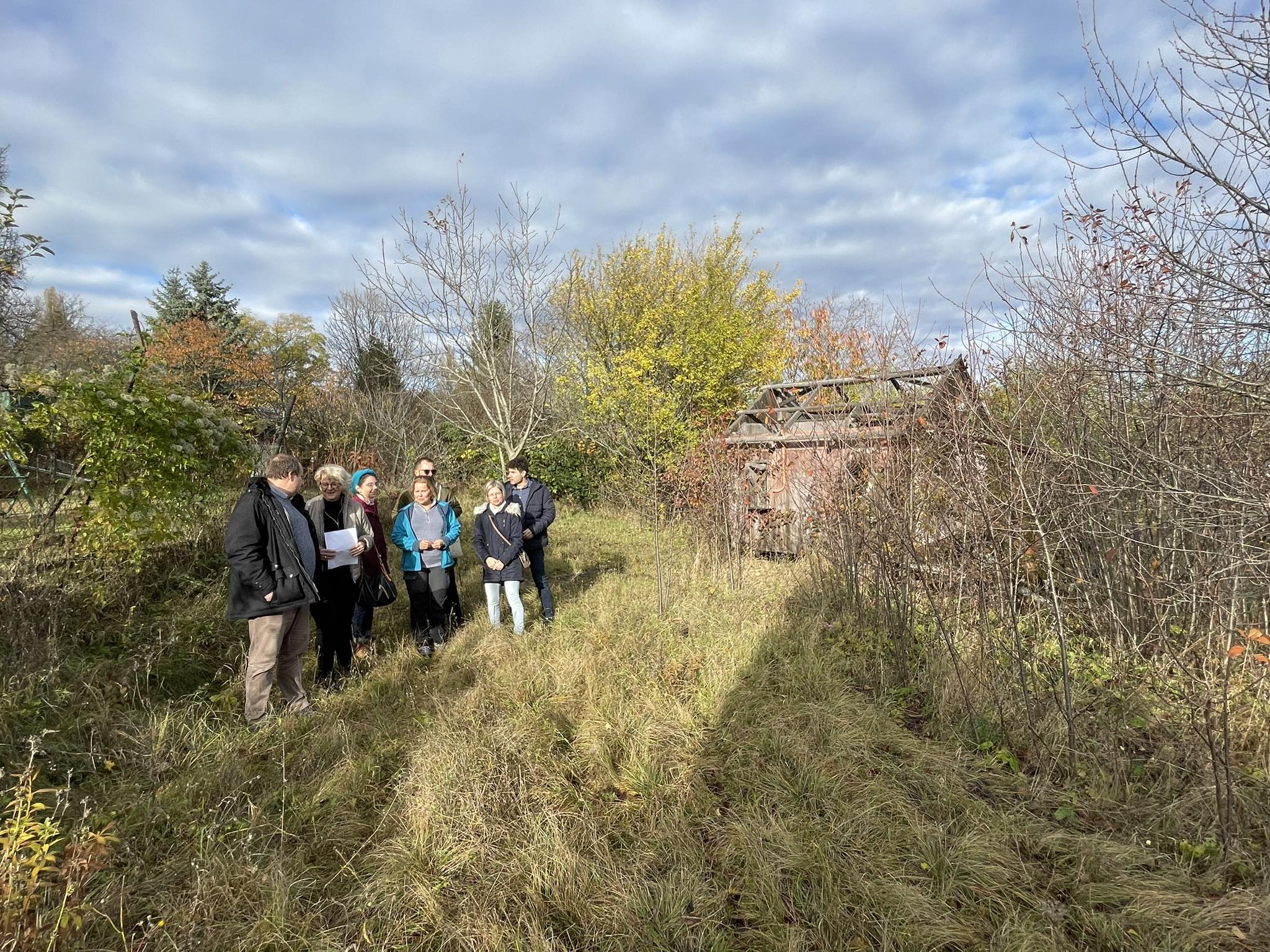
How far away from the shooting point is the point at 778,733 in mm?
3299

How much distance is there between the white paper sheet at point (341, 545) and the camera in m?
4.07

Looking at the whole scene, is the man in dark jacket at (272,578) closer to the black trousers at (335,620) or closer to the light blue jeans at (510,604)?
the black trousers at (335,620)

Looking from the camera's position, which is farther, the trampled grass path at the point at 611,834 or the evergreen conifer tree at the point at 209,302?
the evergreen conifer tree at the point at 209,302

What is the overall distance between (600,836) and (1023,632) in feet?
10.4

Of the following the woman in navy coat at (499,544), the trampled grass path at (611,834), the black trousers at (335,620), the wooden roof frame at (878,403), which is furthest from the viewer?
the woman in navy coat at (499,544)

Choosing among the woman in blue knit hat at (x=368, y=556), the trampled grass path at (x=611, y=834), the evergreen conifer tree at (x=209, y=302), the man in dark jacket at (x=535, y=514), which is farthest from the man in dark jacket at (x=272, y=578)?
the evergreen conifer tree at (x=209, y=302)

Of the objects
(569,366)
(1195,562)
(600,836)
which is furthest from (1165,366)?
(569,366)

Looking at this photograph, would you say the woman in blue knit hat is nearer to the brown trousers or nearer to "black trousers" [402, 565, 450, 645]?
"black trousers" [402, 565, 450, 645]

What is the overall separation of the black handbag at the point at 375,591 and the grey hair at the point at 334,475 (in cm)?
74

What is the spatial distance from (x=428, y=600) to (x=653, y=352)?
8.34 m

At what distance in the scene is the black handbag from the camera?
457cm

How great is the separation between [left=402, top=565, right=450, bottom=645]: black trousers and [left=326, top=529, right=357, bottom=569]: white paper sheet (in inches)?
24.1

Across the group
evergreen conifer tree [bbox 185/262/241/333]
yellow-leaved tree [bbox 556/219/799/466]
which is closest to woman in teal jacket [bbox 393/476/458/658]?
yellow-leaved tree [bbox 556/219/799/466]

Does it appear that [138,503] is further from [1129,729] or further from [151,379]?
[1129,729]
